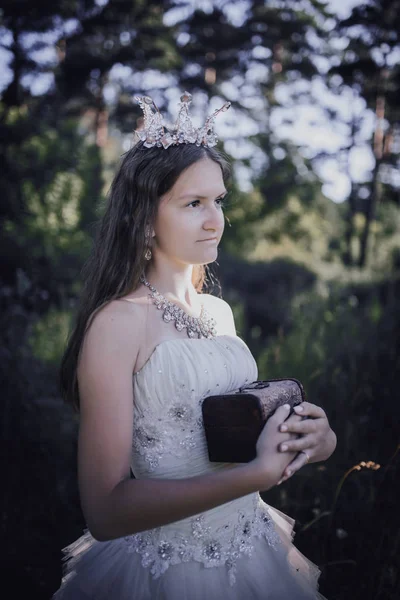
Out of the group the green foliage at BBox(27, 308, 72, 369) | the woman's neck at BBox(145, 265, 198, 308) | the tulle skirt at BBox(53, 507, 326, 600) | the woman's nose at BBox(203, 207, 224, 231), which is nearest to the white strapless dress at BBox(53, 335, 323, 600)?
the tulle skirt at BBox(53, 507, 326, 600)

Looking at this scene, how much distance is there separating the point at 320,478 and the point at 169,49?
18.0m

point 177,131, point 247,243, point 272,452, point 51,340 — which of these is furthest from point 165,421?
point 247,243

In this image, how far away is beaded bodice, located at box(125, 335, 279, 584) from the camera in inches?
67.8

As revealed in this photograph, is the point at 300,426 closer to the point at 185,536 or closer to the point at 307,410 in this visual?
the point at 307,410

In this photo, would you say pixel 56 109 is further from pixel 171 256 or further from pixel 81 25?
pixel 171 256

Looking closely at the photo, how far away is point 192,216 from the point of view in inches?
72.2

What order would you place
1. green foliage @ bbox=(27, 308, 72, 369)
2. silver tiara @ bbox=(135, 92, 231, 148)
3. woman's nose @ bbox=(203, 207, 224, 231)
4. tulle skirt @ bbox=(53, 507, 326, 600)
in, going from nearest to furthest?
tulle skirt @ bbox=(53, 507, 326, 600)
woman's nose @ bbox=(203, 207, 224, 231)
silver tiara @ bbox=(135, 92, 231, 148)
green foliage @ bbox=(27, 308, 72, 369)

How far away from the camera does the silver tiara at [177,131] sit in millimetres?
1937

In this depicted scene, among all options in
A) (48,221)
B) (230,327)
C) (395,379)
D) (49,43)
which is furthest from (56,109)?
(230,327)

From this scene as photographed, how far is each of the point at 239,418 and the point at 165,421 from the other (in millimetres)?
264

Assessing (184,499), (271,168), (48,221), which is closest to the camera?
(184,499)

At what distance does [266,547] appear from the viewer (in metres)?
1.86

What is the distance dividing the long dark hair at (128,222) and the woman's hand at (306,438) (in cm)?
68

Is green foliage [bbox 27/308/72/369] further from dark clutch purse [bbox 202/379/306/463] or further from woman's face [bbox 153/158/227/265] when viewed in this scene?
dark clutch purse [bbox 202/379/306/463]
